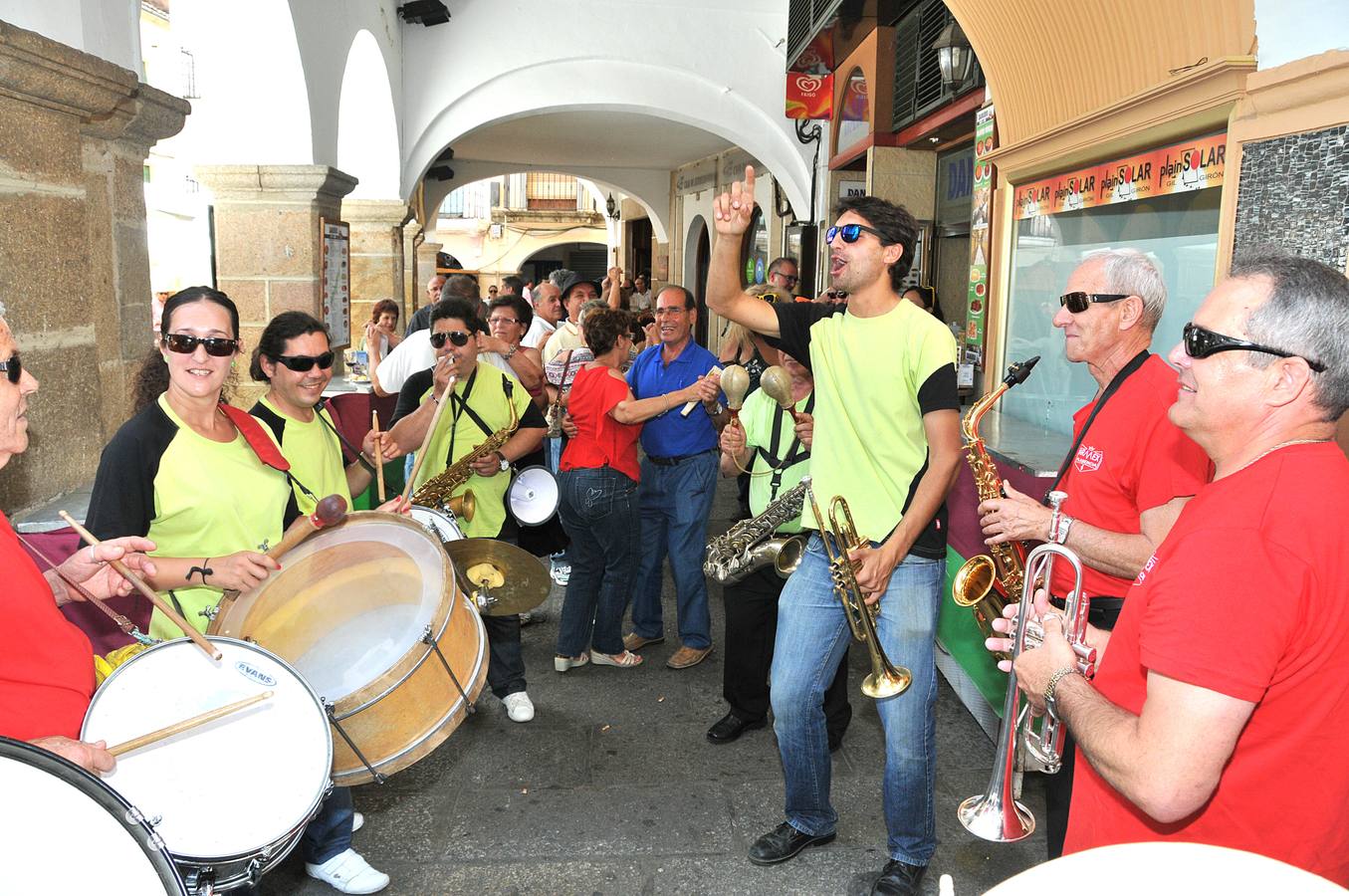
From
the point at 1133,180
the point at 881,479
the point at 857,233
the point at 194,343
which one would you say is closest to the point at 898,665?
the point at 881,479

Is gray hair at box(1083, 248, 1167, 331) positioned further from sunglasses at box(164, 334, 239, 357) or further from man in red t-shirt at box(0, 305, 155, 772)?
man in red t-shirt at box(0, 305, 155, 772)

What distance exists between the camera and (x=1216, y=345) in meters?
1.53

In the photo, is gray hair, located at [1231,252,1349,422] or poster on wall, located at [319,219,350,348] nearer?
gray hair, located at [1231,252,1349,422]

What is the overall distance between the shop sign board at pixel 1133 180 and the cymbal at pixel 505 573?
315 centimetres

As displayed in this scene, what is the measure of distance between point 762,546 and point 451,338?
5.26 ft

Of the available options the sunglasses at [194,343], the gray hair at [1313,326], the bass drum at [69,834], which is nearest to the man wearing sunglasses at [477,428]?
the sunglasses at [194,343]

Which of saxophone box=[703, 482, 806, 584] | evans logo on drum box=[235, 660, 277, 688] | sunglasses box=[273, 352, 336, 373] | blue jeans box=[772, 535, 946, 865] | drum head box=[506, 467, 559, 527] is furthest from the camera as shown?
drum head box=[506, 467, 559, 527]

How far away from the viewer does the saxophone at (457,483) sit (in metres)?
4.34

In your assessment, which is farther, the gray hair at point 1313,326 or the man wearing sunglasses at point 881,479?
the man wearing sunglasses at point 881,479

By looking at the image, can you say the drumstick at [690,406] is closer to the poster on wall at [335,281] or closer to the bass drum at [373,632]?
the bass drum at [373,632]

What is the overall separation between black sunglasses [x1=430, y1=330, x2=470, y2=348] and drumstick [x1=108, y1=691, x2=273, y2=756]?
2436 mm

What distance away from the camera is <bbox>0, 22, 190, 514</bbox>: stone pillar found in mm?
3143

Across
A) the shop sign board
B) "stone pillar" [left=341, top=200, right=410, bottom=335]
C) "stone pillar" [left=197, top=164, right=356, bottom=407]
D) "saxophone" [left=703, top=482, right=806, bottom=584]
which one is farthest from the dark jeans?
"stone pillar" [left=341, top=200, right=410, bottom=335]

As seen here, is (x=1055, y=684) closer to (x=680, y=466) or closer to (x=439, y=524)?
(x=439, y=524)
